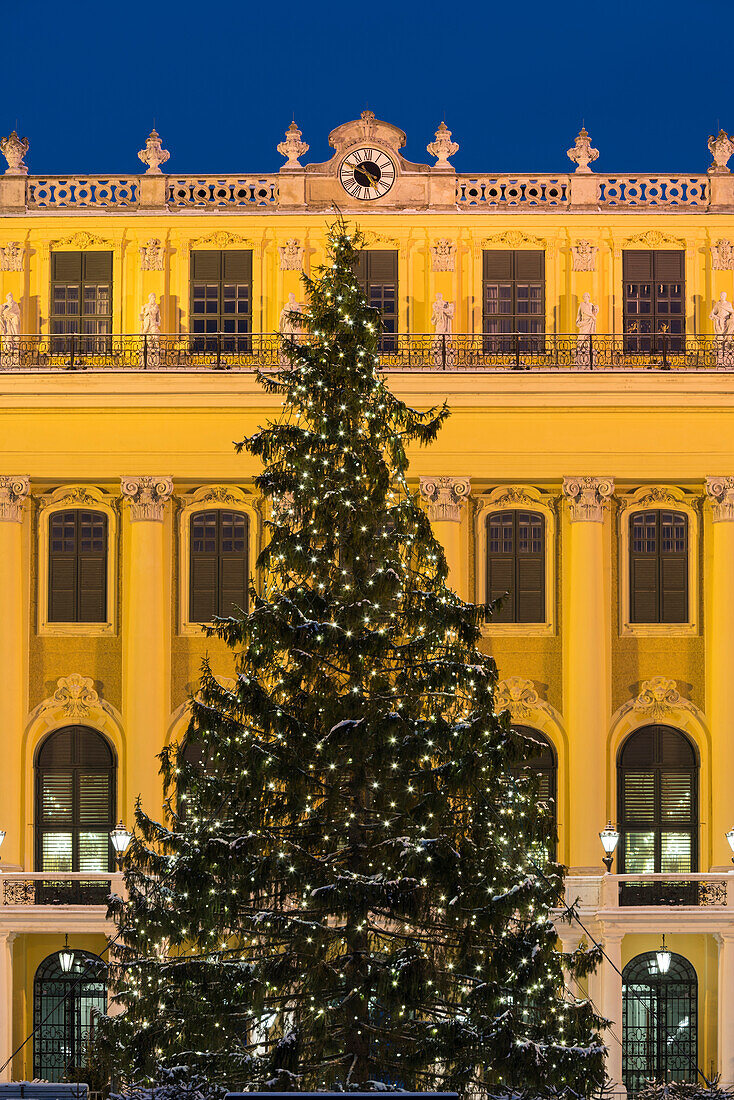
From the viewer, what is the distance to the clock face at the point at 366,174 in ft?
138

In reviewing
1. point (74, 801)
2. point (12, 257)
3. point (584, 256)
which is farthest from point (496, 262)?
point (74, 801)

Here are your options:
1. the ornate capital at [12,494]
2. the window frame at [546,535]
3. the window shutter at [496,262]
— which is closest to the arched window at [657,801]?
the window frame at [546,535]

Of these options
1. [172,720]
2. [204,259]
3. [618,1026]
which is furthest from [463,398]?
[618,1026]

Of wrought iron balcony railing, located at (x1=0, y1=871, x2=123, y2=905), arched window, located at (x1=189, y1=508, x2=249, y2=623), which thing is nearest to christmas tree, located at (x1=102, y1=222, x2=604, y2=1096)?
wrought iron balcony railing, located at (x1=0, y1=871, x2=123, y2=905)

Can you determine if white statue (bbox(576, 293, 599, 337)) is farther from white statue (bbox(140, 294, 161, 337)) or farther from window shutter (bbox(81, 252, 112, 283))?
window shutter (bbox(81, 252, 112, 283))

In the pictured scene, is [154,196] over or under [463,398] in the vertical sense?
over

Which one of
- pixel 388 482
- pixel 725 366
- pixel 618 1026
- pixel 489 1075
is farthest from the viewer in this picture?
pixel 725 366

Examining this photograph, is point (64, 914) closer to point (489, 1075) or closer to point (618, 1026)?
point (618, 1026)

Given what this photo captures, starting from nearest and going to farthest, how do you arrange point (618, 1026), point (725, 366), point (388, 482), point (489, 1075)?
point (489, 1075)
point (388, 482)
point (618, 1026)
point (725, 366)

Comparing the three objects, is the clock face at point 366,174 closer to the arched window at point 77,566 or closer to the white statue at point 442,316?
the white statue at point 442,316

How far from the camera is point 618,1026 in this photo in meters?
38.7

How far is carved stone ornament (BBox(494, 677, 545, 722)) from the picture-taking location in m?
41.2

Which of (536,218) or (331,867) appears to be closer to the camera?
(331,867)

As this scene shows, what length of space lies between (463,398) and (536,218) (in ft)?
14.4
